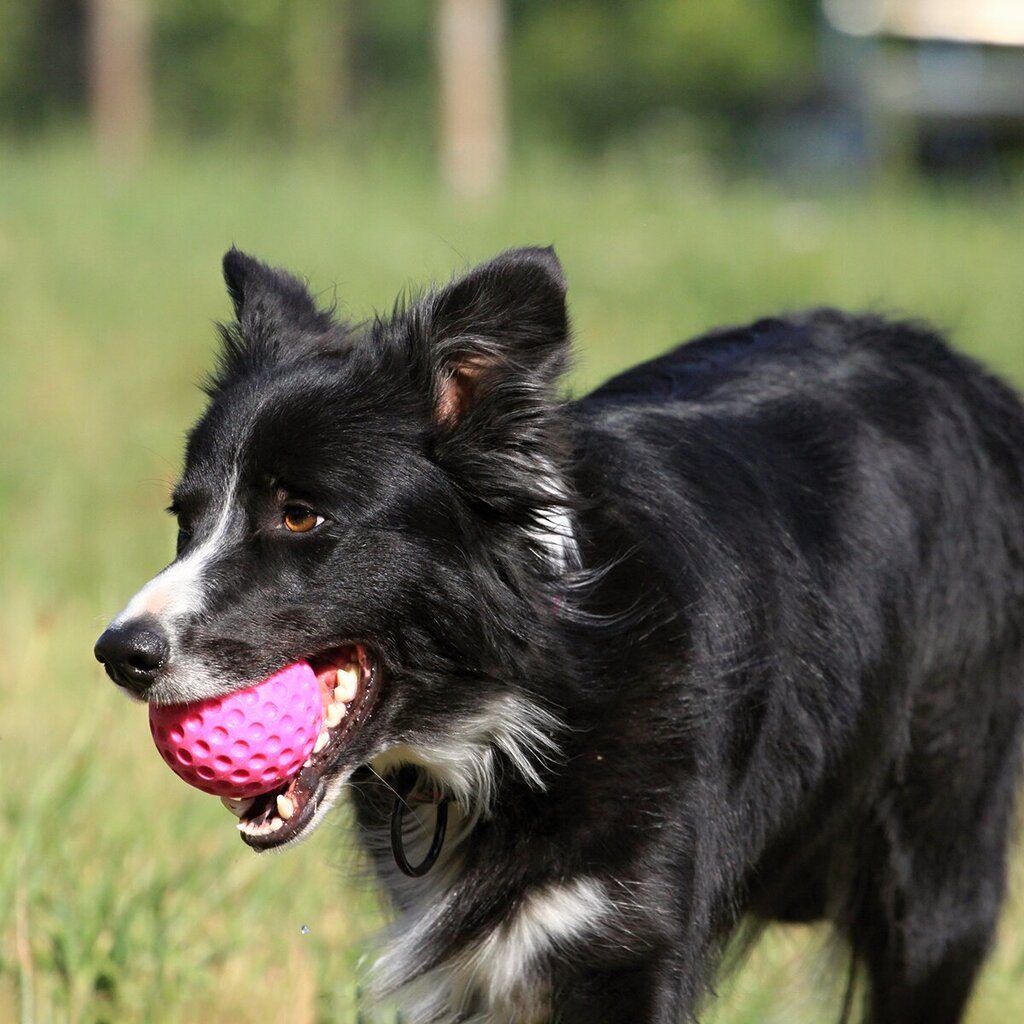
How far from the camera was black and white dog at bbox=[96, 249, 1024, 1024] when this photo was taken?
303 centimetres

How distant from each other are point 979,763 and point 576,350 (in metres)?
1.71

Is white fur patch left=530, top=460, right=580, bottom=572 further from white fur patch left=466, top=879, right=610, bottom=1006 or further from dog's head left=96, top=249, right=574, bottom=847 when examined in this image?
white fur patch left=466, top=879, right=610, bottom=1006

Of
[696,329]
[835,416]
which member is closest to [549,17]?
[696,329]

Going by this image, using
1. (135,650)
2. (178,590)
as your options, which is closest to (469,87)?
(178,590)

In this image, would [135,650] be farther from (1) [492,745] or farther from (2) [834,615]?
(2) [834,615]

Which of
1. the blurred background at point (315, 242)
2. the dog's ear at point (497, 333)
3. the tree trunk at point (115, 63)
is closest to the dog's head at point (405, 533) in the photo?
the dog's ear at point (497, 333)

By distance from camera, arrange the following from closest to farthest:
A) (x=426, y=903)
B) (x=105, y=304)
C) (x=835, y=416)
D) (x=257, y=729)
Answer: (x=257, y=729) < (x=426, y=903) < (x=835, y=416) < (x=105, y=304)

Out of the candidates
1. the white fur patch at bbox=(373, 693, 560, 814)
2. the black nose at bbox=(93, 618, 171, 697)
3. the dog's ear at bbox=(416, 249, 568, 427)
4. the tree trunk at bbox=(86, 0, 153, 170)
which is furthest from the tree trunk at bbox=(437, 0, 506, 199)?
the black nose at bbox=(93, 618, 171, 697)

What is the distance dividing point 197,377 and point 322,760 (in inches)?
120

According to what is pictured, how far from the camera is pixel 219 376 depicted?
3.57 m

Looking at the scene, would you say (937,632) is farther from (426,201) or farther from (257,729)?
(426,201)

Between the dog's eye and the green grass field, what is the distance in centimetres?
63

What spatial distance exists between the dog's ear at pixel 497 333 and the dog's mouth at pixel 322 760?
1.72 feet

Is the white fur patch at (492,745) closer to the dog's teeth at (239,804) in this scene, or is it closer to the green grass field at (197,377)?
the dog's teeth at (239,804)
